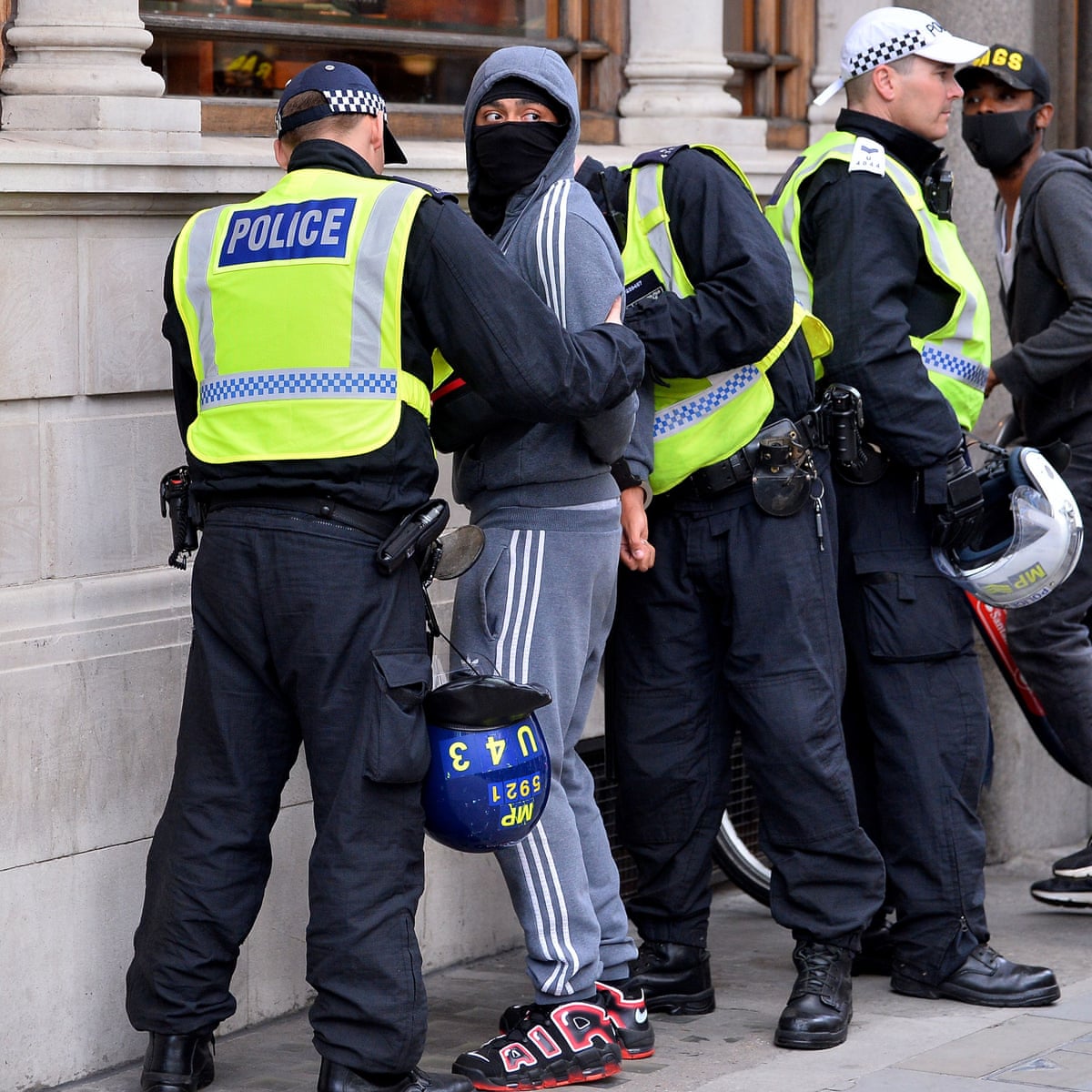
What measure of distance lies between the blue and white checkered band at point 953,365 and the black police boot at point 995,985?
4.53ft

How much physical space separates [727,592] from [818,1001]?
37.5 inches

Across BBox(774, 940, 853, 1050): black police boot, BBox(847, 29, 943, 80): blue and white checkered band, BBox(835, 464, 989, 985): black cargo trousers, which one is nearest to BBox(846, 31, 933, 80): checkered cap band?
BBox(847, 29, 943, 80): blue and white checkered band

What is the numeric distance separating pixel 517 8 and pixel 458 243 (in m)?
2.34

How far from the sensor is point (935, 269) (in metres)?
4.93

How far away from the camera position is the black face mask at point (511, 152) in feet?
14.2

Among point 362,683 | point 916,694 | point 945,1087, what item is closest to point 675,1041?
point 945,1087

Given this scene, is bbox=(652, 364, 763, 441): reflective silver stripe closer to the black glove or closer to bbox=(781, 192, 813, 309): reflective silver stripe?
bbox=(781, 192, 813, 309): reflective silver stripe

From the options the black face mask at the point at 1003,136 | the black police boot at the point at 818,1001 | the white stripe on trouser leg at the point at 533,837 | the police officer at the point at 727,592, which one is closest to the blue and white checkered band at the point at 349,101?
the police officer at the point at 727,592

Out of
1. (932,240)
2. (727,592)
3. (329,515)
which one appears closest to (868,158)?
(932,240)

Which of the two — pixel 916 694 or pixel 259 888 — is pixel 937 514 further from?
pixel 259 888

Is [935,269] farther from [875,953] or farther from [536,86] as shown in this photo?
[875,953]

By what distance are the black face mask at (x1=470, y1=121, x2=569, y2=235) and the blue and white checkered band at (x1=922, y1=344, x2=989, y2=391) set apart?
114 centimetres

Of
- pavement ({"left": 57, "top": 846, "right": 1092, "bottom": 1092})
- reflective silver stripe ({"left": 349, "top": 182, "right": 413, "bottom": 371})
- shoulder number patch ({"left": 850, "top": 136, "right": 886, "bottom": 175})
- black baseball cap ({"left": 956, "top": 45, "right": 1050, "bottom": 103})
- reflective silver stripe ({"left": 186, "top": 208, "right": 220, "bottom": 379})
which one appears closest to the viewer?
reflective silver stripe ({"left": 349, "top": 182, "right": 413, "bottom": 371})

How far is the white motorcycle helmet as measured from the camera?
16.4 feet
